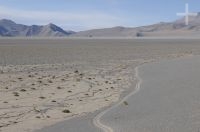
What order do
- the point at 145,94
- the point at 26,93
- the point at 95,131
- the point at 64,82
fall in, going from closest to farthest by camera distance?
the point at 95,131
the point at 145,94
the point at 26,93
the point at 64,82

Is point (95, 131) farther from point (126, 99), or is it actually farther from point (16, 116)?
point (126, 99)

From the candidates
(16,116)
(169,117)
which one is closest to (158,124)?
(169,117)

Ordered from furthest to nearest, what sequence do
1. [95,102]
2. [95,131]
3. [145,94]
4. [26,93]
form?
[26,93]
[145,94]
[95,102]
[95,131]

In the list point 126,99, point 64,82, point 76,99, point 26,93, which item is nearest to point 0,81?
point 64,82

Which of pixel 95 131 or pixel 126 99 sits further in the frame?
pixel 126 99

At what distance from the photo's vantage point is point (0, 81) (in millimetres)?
19516

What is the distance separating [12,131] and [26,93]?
6.11m

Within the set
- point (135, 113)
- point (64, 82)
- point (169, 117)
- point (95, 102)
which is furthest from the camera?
point (64, 82)

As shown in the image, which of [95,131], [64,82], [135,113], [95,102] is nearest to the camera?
[95,131]

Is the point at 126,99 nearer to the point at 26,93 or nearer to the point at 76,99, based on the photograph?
the point at 76,99

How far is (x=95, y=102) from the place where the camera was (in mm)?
13469

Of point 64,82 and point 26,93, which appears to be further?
point 64,82

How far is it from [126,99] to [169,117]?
3.62 meters

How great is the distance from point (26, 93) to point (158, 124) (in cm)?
717
